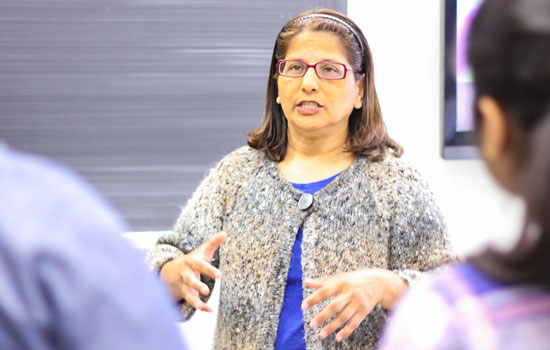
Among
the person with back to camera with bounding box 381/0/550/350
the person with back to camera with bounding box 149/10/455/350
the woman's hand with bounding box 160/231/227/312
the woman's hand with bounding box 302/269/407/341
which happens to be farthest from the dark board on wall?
the person with back to camera with bounding box 381/0/550/350

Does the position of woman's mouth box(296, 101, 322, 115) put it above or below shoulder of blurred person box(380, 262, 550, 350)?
above

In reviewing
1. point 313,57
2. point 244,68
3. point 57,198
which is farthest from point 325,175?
point 57,198

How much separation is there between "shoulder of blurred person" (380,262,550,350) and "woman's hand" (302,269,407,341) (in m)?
0.60

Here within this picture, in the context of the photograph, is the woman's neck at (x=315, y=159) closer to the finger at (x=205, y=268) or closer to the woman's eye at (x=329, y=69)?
the woman's eye at (x=329, y=69)

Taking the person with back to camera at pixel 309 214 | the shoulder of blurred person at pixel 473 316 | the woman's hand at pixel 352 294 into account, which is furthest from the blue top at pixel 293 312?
the shoulder of blurred person at pixel 473 316

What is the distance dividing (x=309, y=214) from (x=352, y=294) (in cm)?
33

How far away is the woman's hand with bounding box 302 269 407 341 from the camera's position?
4.01 ft

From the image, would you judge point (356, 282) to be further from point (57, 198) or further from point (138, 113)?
point (138, 113)

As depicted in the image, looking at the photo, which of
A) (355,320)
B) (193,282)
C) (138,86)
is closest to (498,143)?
(355,320)

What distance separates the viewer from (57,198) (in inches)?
18.3

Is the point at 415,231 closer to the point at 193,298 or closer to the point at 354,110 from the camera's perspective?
the point at 354,110

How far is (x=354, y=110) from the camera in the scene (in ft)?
5.69

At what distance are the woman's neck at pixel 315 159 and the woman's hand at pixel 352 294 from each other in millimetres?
349

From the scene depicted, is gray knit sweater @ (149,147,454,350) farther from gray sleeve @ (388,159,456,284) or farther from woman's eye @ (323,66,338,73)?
woman's eye @ (323,66,338,73)
